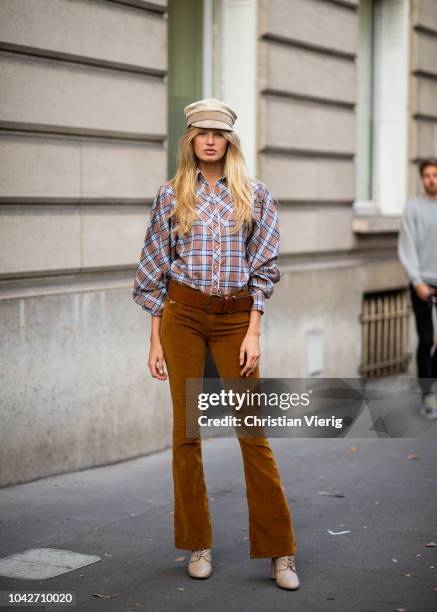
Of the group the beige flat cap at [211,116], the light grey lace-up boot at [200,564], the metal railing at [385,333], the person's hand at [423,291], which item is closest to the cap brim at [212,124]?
the beige flat cap at [211,116]

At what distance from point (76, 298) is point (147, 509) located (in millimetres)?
1563

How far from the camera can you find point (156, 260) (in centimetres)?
498

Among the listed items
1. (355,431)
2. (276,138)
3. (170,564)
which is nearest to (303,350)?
(355,431)

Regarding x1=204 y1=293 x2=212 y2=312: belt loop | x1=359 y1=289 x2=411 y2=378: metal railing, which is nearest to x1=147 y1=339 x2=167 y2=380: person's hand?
x1=204 y1=293 x2=212 y2=312: belt loop

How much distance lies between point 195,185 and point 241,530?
1967 mm

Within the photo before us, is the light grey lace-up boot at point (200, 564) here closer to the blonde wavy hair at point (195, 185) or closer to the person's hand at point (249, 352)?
the person's hand at point (249, 352)

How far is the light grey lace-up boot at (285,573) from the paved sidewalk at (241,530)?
0.04 meters

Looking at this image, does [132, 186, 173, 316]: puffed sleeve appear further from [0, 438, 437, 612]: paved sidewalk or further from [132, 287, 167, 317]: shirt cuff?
[0, 438, 437, 612]: paved sidewalk

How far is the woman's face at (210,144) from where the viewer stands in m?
4.88

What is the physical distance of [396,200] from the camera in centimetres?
1195

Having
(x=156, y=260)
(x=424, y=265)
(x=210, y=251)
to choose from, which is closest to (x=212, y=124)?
(x=210, y=251)

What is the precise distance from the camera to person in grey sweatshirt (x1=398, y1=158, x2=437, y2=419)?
9.15 meters

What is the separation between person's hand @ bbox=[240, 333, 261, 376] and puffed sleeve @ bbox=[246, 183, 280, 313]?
5.8 inches

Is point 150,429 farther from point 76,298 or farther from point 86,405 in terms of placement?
point 76,298
